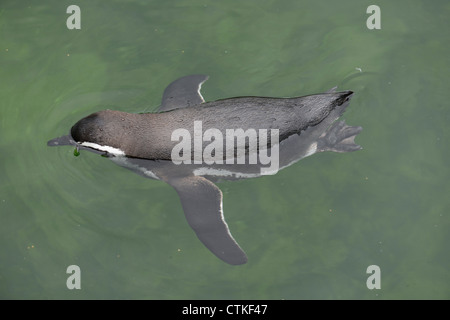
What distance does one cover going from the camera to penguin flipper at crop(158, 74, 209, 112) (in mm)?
4789

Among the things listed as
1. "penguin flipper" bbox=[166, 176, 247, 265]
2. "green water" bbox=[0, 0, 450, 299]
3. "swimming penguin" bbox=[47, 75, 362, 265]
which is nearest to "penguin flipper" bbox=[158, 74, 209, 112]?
"green water" bbox=[0, 0, 450, 299]

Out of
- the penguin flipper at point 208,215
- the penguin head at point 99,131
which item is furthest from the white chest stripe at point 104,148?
the penguin flipper at point 208,215

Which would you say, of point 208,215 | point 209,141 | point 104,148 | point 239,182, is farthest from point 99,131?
point 239,182

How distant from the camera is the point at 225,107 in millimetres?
4211

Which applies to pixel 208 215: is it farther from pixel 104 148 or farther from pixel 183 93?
pixel 183 93

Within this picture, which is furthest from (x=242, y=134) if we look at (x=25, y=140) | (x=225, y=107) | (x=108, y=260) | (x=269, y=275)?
(x=25, y=140)

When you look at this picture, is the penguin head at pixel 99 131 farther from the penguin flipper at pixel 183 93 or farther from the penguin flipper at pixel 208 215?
the penguin flipper at pixel 183 93

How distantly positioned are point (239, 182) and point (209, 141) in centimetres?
70

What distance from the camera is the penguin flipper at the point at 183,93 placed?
4.79 meters

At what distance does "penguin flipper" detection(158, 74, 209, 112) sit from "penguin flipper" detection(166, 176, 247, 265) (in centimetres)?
76

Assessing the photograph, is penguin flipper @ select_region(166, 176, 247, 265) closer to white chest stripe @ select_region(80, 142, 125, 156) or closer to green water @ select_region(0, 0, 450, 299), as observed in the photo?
green water @ select_region(0, 0, 450, 299)

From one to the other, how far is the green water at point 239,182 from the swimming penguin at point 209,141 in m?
0.32

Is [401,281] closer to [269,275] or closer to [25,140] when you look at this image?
[269,275]

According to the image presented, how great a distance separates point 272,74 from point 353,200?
1.42 metres
